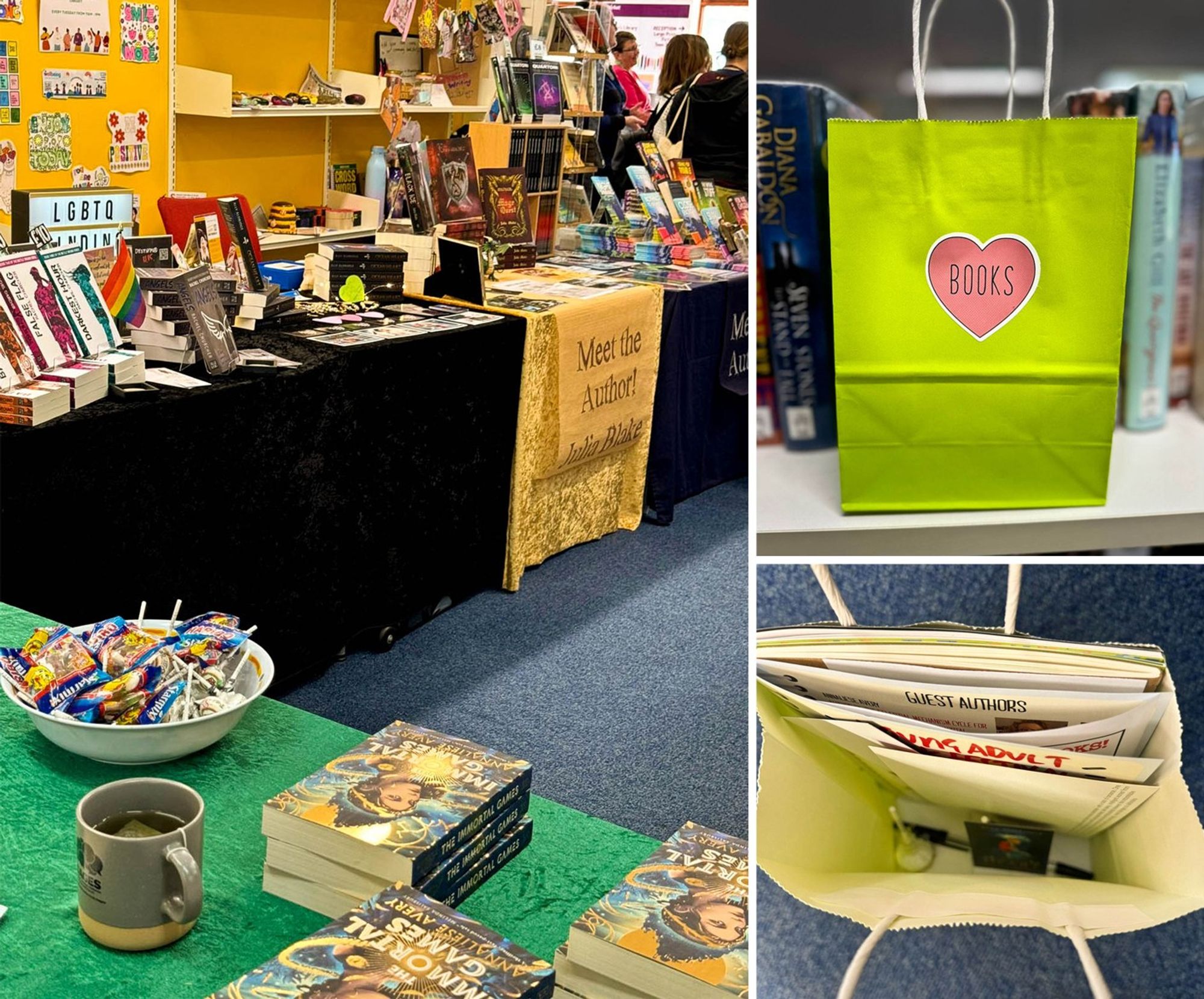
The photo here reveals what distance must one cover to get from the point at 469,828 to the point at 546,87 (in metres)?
5.04

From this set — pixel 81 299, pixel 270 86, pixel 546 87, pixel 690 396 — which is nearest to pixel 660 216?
pixel 690 396

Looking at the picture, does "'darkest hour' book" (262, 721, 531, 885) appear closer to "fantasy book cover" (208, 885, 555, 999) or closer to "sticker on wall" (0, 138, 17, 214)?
"fantasy book cover" (208, 885, 555, 999)

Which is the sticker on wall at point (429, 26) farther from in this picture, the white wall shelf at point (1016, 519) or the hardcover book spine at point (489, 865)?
the white wall shelf at point (1016, 519)

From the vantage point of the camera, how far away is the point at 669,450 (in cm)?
443

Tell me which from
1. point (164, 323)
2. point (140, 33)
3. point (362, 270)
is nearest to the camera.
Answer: point (164, 323)

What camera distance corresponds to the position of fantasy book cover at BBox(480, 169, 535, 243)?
410 cm

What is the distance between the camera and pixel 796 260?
0.85 m

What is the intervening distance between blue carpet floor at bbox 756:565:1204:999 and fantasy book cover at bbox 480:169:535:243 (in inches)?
129

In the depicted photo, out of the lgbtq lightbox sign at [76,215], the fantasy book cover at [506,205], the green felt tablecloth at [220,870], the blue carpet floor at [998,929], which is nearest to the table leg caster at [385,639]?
the lgbtq lightbox sign at [76,215]

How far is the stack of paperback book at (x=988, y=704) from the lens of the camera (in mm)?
781

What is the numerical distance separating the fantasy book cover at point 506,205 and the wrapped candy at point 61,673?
3.00 metres

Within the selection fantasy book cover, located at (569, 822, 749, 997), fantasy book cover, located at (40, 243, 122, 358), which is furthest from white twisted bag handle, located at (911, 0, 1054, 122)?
fantasy book cover, located at (40, 243, 122, 358)

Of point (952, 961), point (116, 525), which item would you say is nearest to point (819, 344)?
point (952, 961)

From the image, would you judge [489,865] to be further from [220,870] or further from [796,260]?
[796,260]
